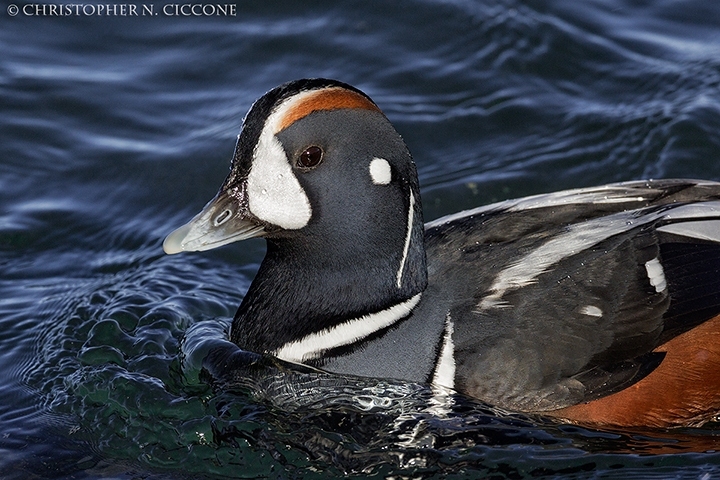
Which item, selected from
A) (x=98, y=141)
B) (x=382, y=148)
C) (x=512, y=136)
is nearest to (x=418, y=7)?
(x=512, y=136)

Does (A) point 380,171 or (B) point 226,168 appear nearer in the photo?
(A) point 380,171

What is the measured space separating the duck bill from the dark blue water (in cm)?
90

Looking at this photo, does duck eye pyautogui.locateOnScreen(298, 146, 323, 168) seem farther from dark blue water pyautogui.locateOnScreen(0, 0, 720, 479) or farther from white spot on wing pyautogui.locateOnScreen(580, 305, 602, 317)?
white spot on wing pyautogui.locateOnScreen(580, 305, 602, 317)

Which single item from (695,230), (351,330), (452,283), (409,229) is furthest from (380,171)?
(695,230)

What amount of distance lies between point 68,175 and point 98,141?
507 mm

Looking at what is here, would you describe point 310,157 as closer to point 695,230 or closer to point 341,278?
point 341,278

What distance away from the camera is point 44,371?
21.8ft

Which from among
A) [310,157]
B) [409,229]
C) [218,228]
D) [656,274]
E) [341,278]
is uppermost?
[310,157]

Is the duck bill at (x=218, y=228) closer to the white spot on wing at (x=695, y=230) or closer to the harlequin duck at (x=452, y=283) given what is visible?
the harlequin duck at (x=452, y=283)

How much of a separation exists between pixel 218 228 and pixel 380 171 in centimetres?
94

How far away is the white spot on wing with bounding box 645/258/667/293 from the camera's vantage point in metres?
5.79

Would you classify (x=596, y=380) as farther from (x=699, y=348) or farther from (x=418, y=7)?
(x=418, y=7)

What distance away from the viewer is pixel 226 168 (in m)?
8.99

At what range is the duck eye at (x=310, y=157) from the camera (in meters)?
5.61
